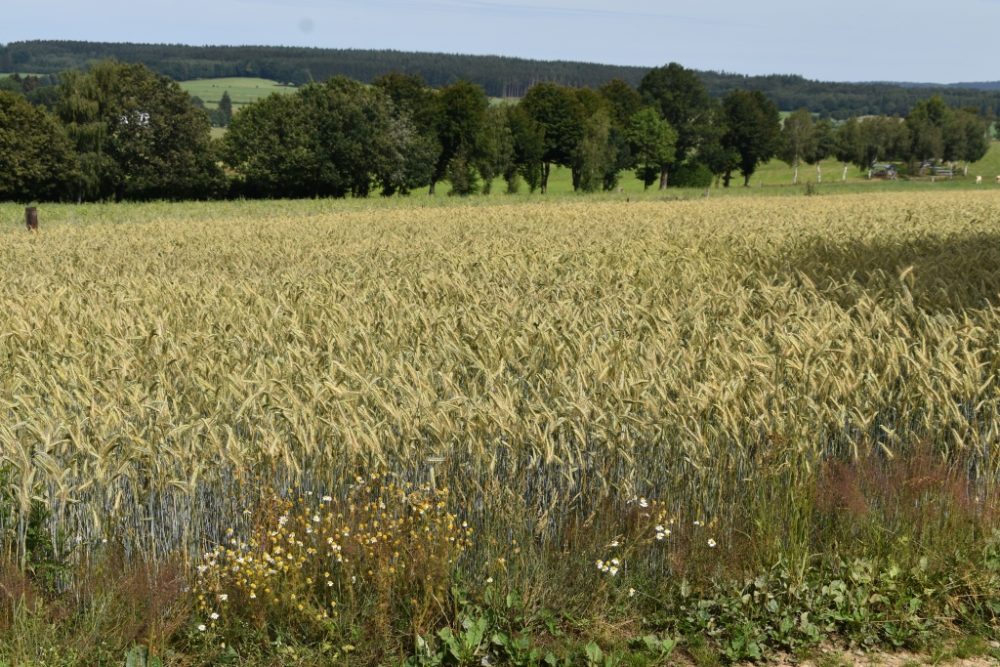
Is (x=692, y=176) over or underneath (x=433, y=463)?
underneath

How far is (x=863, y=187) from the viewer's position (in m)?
73.4

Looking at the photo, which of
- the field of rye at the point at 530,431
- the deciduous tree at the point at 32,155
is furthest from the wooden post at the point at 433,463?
the deciduous tree at the point at 32,155

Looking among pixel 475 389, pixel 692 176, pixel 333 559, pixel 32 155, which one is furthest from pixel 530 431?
pixel 692 176

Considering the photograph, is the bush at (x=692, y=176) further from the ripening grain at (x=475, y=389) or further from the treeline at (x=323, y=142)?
the ripening grain at (x=475, y=389)

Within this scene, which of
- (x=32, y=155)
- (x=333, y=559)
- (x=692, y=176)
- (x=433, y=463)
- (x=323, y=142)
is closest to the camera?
(x=333, y=559)

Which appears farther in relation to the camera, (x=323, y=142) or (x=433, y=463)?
(x=323, y=142)

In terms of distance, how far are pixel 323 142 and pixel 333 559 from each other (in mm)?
73156

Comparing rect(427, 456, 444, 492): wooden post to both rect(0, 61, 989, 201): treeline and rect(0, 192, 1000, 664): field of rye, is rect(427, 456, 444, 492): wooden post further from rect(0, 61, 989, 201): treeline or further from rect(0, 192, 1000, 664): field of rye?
rect(0, 61, 989, 201): treeline

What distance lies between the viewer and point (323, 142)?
75688 millimetres

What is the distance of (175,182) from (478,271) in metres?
63.9

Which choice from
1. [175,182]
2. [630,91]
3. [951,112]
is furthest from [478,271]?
[951,112]

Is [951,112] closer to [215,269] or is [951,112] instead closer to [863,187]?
[863,187]

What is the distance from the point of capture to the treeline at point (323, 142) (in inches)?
2744

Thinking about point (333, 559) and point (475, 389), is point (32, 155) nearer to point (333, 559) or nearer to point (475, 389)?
point (475, 389)
